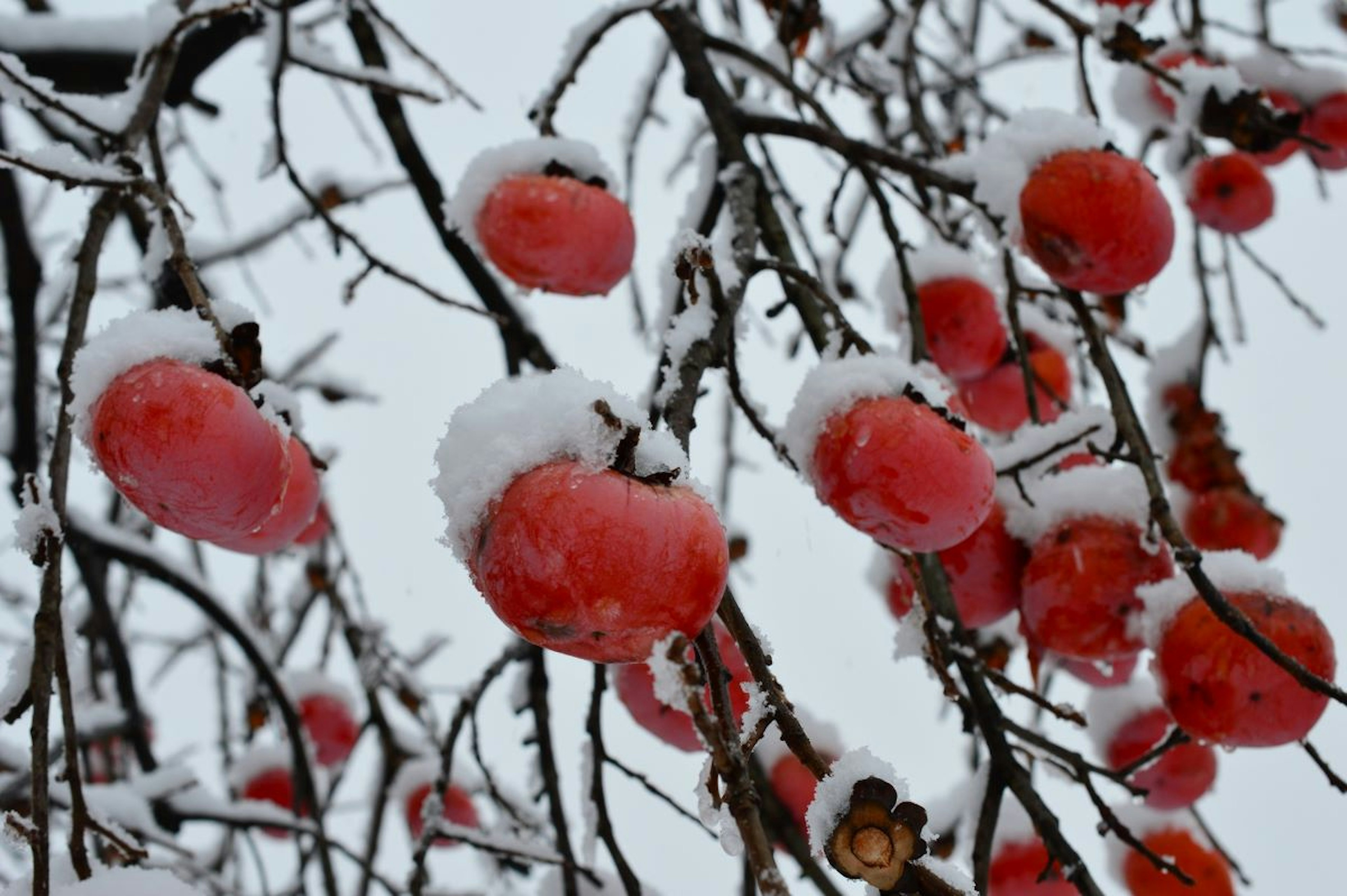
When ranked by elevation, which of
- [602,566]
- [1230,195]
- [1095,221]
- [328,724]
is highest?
[1230,195]

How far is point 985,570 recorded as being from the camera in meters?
1.58

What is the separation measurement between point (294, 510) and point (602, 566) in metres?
0.69

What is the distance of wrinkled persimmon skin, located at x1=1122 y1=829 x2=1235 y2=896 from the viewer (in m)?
2.17

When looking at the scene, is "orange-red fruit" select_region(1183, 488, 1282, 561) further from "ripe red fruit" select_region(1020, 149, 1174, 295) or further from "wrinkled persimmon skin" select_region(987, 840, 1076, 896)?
"ripe red fruit" select_region(1020, 149, 1174, 295)

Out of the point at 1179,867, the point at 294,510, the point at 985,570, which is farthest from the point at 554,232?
the point at 1179,867

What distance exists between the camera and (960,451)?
1127 mm

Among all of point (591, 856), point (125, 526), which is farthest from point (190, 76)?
point (591, 856)

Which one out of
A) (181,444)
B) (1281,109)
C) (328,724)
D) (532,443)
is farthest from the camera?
(328,724)

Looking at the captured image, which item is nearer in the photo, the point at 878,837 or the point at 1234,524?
the point at 878,837

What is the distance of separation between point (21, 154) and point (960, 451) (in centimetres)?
94

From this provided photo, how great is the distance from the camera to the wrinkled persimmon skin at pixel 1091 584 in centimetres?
145

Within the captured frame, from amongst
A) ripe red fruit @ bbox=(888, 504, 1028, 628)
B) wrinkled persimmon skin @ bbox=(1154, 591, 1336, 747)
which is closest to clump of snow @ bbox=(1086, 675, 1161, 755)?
ripe red fruit @ bbox=(888, 504, 1028, 628)

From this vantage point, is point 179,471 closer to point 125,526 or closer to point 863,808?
point 863,808

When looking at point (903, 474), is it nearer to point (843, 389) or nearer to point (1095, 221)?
point (843, 389)
